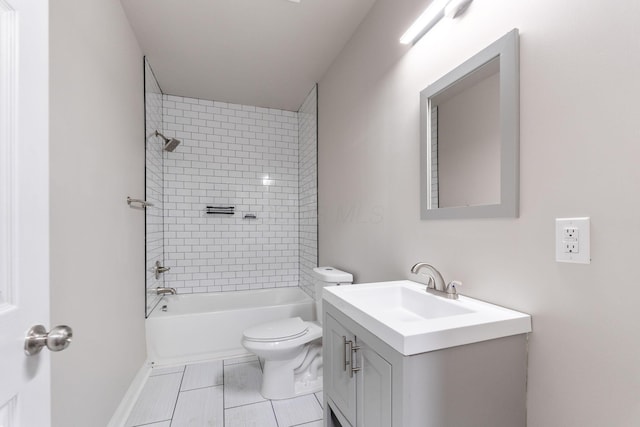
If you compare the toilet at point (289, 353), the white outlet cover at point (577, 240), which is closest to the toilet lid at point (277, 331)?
the toilet at point (289, 353)

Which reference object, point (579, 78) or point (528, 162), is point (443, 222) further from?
point (579, 78)

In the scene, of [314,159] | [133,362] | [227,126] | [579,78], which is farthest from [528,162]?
[227,126]

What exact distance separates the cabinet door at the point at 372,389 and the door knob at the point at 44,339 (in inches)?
33.2

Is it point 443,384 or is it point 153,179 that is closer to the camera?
point 443,384

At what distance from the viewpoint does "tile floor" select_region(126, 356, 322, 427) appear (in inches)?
68.5

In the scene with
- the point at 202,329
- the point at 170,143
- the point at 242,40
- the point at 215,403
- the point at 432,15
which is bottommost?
the point at 215,403

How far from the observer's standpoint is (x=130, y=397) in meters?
→ 1.89

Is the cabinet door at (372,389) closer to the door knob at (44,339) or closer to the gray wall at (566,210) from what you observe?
the gray wall at (566,210)

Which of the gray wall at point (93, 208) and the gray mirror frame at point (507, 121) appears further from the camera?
the gray wall at point (93, 208)

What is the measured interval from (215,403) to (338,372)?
3.73ft

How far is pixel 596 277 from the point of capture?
31.0 inches

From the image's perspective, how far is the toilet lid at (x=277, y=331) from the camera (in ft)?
6.28

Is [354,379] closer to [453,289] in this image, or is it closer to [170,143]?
[453,289]

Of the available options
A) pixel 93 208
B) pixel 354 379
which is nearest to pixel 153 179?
pixel 93 208
